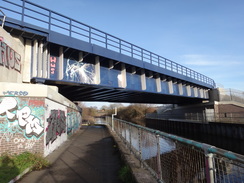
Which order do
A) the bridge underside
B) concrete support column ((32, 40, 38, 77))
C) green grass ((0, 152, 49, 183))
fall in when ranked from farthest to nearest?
the bridge underside
concrete support column ((32, 40, 38, 77))
green grass ((0, 152, 49, 183))

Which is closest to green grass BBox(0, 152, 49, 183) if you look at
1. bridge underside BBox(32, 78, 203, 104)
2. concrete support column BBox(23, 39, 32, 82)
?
concrete support column BBox(23, 39, 32, 82)

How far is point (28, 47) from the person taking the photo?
11.0 meters

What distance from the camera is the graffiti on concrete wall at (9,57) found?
8.17 meters

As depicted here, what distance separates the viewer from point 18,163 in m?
6.65

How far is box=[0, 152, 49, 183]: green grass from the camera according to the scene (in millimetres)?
5728

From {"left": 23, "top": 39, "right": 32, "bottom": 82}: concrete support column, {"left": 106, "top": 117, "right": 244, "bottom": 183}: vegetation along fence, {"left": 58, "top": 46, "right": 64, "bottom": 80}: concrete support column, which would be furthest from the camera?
{"left": 58, "top": 46, "right": 64, "bottom": 80}: concrete support column

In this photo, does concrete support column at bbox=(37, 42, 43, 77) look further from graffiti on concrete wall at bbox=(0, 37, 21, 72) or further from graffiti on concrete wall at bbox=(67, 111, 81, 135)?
graffiti on concrete wall at bbox=(67, 111, 81, 135)

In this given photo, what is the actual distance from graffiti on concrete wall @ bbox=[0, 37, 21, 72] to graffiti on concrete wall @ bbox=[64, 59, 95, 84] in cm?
347

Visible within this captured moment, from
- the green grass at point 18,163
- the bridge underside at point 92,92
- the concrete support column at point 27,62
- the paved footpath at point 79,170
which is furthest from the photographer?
the bridge underside at point 92,92

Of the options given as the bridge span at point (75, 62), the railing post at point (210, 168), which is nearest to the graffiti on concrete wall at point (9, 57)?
the bridge span at point (75, 62)

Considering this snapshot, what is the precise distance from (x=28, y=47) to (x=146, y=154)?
957 centimetres

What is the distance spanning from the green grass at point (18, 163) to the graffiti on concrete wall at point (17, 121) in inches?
34.0

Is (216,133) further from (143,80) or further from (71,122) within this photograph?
(71,122)

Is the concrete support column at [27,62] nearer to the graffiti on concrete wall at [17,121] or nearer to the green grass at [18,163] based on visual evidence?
the graffiti on concrete wall at [17,121]
